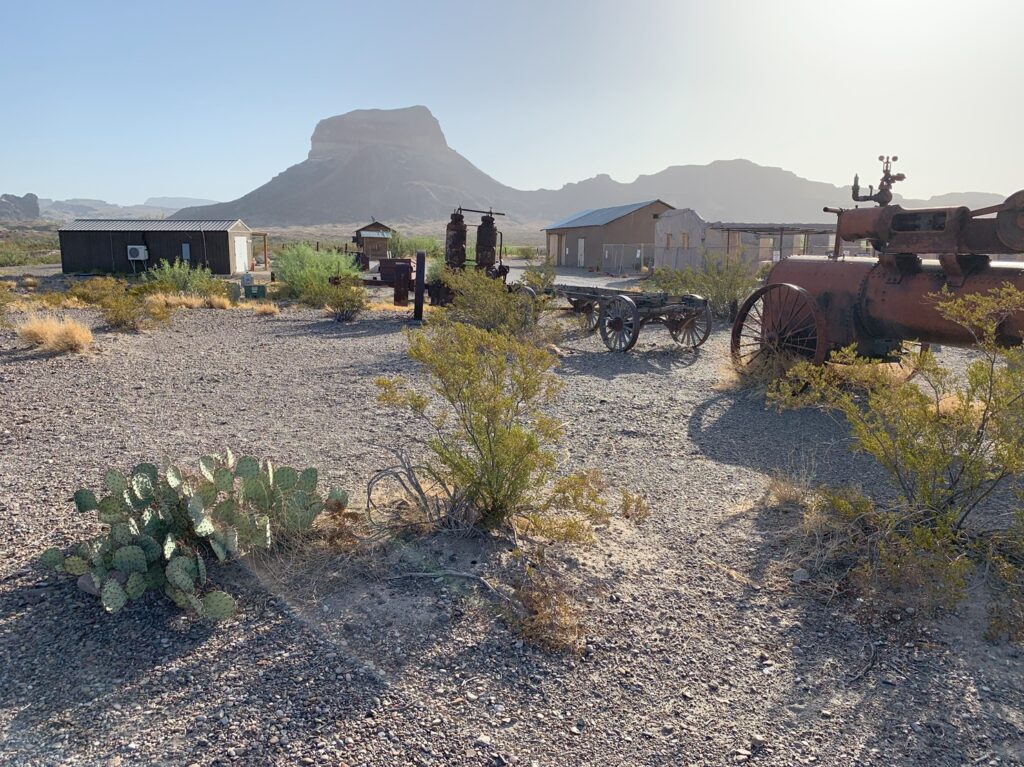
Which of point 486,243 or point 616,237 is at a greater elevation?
point 616,237

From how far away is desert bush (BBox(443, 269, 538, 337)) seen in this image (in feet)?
40.7

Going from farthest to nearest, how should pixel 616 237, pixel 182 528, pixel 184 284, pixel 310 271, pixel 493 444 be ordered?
pixel 616 237 → pixel 184 284 → pixel 310 271 → pixel 493 444 → pixel 182 528

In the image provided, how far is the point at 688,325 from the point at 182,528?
958 cm

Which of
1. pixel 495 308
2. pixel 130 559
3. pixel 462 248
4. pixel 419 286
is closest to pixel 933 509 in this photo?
pixel 130 559

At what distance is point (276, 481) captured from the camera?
404 centimetres

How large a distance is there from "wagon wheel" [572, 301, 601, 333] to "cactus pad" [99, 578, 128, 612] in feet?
36.3

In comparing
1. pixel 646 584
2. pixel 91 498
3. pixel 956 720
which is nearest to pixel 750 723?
pixel 956 720

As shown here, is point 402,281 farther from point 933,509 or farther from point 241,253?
point 241,253

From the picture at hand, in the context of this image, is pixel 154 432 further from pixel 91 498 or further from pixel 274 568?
pixel 274 568

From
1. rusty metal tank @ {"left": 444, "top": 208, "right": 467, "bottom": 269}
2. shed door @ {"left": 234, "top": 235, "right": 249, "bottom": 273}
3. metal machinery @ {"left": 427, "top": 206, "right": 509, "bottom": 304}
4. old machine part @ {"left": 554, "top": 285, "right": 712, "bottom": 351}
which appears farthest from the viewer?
shed door @ {"left": 234, "top": 235, "right": 249, "bottom": 273}

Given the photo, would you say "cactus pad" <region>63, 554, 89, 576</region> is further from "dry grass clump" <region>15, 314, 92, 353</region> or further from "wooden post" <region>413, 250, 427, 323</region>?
"wooden post" <region>413, 250, 427, 323</region>

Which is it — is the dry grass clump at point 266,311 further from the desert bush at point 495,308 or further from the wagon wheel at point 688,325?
the wagon wheel at point 688,325

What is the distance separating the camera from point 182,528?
3.71m

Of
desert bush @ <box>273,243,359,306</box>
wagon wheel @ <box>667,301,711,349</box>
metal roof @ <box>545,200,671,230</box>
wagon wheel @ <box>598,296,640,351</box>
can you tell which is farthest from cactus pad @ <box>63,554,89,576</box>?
metal roof @ <box>545,200,671,230</box>
